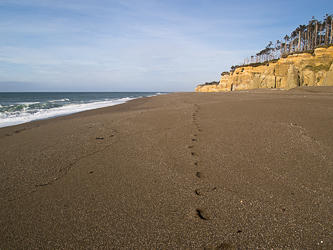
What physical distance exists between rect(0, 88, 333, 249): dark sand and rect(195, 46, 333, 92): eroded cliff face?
22.6m

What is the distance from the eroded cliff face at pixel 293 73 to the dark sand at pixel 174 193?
74.2 ft

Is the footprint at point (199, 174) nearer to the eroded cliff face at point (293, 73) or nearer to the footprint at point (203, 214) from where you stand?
the footprint at point (203, 214)

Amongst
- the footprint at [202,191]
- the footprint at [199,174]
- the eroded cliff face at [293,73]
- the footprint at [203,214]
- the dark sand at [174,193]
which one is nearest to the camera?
the dark sand at [174,193]

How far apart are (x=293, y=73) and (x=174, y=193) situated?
2649cm

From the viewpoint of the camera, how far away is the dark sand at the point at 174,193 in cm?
170

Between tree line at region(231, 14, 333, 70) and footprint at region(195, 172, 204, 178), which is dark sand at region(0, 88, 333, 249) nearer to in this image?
footprint at region(195, 172, 204, 178)

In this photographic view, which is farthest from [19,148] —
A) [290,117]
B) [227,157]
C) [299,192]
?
[290,117]

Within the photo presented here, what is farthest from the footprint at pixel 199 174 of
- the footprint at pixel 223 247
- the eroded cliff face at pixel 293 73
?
the eroded cliff face at pixel 293 73

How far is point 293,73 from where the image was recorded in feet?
73.2

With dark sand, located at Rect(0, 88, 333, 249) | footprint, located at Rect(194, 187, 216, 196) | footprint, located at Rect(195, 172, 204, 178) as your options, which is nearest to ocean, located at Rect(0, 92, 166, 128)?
Result: dark sand, located at Rect(0, 88, 333, 249)

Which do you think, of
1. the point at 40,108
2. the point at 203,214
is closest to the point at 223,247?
the point at 203,214

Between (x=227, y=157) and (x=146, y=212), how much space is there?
194 cm

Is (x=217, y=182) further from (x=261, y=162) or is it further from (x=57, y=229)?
(x=57, y=229)

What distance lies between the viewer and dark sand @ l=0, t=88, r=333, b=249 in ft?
5.57
